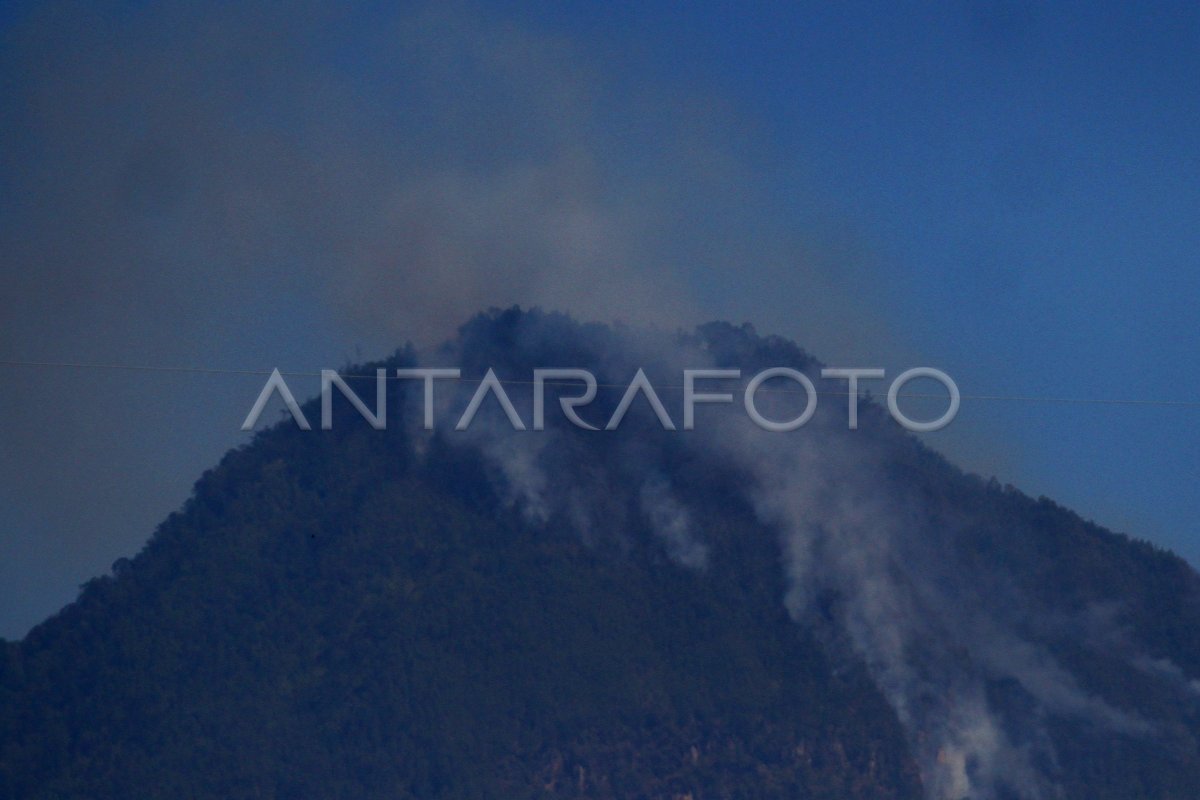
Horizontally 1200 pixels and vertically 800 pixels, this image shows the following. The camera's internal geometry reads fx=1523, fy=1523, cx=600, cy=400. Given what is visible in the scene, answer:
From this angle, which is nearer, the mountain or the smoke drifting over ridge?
the mountain

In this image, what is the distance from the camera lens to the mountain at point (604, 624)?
69.5 feet

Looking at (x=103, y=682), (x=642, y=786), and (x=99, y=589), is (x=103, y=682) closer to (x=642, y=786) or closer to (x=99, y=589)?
(x=99, y=589)

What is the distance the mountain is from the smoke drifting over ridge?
5 cm

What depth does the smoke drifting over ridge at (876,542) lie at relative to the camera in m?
23.6

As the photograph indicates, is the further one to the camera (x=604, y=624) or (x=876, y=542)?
(x=876, y=542)

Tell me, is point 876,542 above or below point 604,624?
above

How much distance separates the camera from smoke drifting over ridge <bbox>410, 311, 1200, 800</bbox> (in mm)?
23562

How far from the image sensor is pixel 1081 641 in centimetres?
2452

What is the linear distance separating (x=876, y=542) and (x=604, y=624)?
527 cm

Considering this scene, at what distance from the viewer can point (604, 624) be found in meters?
22.6

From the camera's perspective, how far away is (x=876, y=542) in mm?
25172

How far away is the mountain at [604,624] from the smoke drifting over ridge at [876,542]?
0.16 feet

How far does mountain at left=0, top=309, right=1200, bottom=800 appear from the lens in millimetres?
21188

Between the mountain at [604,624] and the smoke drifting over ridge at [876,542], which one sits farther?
the smoke drifting over ridge at [876,542]
